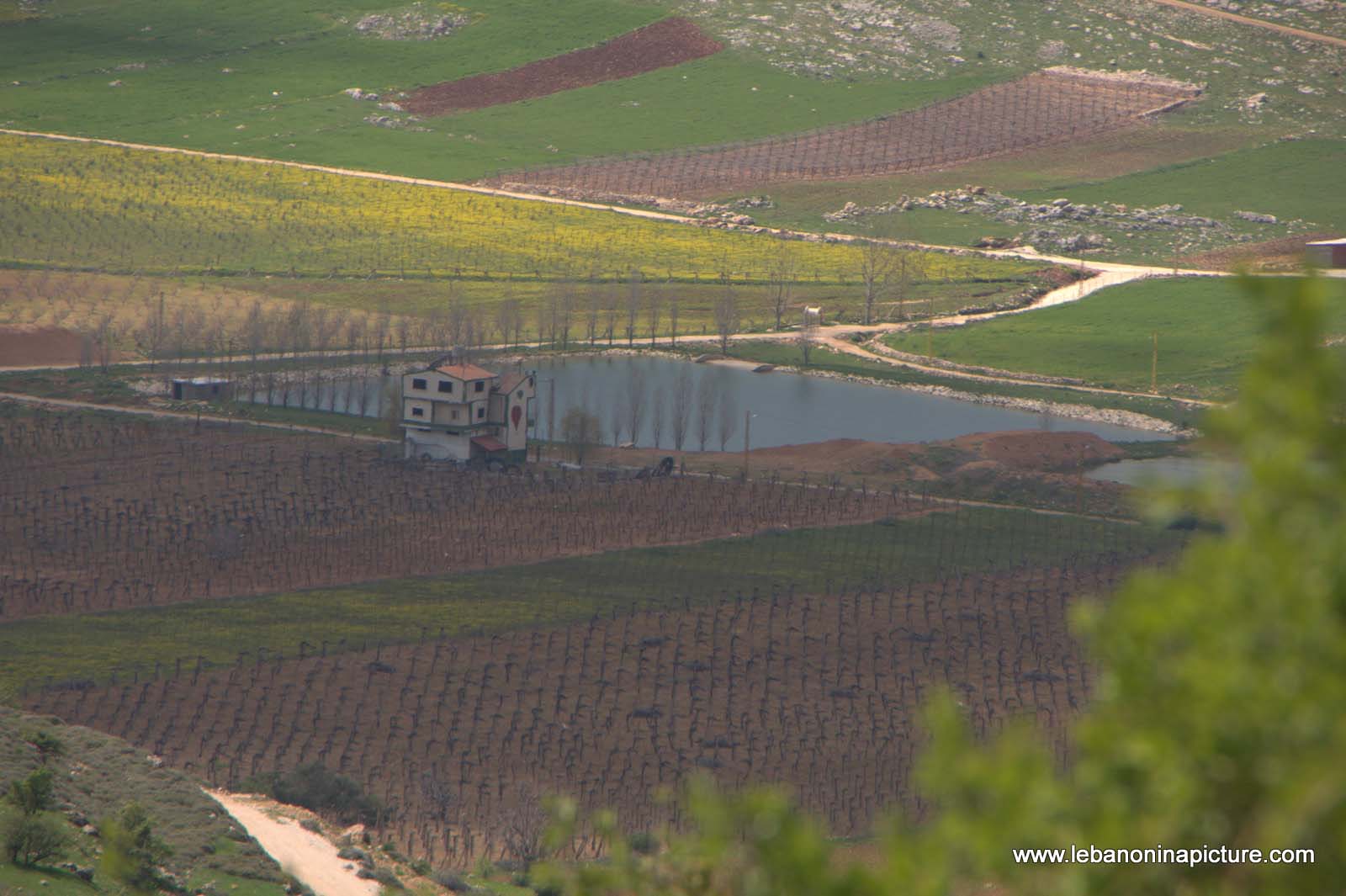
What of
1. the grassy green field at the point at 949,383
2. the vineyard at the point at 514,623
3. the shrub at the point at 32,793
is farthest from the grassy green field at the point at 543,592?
the grassy green field at the point at 949,383

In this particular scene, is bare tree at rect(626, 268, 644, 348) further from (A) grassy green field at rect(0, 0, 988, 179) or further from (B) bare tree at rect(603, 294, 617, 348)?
(A) grassy green field at rect(0, 0, 988, 179)

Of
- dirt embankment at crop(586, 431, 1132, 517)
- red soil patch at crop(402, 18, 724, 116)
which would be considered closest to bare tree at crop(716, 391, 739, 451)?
dirt embankment at crop(586, 431, 1132, 517)

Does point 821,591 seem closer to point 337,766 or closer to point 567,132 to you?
point 337,766

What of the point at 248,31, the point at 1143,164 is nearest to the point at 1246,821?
the point at 1143,164

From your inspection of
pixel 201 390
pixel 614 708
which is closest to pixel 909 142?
pixel 201 390

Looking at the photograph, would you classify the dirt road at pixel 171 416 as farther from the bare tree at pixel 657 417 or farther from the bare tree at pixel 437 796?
the bare tree at pixel 437 796

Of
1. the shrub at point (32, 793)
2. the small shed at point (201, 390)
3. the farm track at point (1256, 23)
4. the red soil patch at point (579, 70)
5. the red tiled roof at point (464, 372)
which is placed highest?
the farm track at point (1256, 23)
